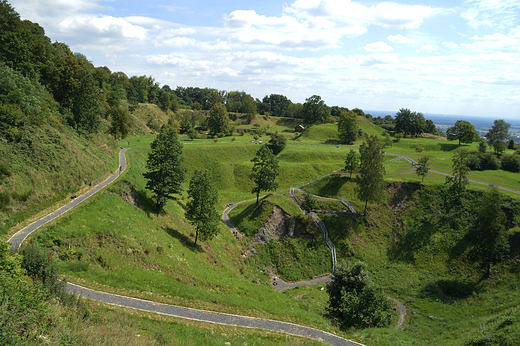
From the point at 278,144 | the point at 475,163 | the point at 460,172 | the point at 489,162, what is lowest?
the point at 460,172

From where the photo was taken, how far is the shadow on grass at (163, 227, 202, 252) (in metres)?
38.7

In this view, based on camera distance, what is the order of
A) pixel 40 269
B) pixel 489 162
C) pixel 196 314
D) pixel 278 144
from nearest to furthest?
1. pixel 40 269
2. pixel 196 314
3. pixel 489 162
4. pixel 278 144

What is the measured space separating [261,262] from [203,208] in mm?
17062

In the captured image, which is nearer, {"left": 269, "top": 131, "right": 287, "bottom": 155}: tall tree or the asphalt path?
the asphalt path

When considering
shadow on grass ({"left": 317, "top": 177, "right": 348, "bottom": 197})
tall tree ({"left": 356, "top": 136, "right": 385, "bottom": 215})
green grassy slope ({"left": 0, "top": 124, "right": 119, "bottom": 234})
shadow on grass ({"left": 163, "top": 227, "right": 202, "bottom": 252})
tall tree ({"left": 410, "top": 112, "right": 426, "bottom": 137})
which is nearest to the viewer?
green grassy slope ({"left": 0, "top": 124, "right": 119, "bottom": 234})

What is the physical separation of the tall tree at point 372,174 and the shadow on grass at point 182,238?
115 feet

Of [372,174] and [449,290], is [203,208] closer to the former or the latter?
[372,174]

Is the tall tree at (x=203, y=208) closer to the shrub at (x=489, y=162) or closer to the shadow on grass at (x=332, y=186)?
the shadow on grass at (x=332, y=186)

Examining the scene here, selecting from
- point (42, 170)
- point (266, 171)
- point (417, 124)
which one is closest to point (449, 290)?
point (266, 171)

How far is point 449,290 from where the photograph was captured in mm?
42938

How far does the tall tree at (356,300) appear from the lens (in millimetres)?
28914

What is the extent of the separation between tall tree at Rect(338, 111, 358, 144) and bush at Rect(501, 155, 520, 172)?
159 ft

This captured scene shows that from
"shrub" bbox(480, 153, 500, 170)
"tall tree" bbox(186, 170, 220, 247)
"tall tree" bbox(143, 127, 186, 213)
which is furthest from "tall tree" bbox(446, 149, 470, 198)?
"tall tree" bbox(143, 127, 186, 213)

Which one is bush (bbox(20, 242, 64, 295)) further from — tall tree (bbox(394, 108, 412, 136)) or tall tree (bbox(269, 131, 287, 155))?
tall tree (bbox(394, 108, 412, 136))
